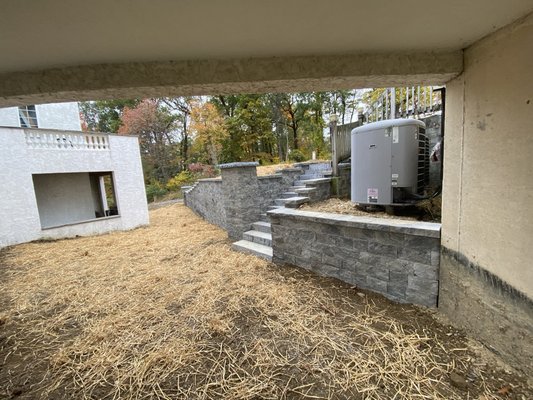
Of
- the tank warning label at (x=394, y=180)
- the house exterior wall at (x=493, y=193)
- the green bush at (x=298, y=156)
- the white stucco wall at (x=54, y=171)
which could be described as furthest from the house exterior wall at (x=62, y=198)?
the house exterior wall at (x=493, y=193)

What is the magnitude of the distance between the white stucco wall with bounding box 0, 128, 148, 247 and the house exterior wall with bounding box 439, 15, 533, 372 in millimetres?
8807

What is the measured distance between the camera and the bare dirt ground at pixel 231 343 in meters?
1.58

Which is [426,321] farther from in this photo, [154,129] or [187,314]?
[154,129]

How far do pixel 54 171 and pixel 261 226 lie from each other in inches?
257

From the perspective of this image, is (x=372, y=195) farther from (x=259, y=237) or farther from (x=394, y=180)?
(x=259, y=237)

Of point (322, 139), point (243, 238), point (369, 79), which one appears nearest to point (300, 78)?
point (369, 79)

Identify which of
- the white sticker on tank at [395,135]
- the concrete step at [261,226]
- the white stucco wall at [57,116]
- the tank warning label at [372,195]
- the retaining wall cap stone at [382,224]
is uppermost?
the white stucco wall at [57,116]

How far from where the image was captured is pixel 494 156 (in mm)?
1525

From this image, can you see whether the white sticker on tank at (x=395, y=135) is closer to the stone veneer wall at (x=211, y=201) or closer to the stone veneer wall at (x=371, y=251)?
the stone veneer wall at (x=371, y=251)

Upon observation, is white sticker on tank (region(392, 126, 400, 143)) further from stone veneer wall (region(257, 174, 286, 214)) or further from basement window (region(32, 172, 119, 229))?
basement window (region(32, 172, 119, 229))

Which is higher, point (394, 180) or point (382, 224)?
point (394, 180)

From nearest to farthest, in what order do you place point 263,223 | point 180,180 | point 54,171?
point 263,223 < point 54,171 < point 180,180

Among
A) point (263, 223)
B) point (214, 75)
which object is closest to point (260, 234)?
point (263, 223)

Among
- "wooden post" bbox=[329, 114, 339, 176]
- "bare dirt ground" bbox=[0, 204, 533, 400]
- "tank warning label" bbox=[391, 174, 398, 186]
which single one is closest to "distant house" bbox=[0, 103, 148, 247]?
"bare dirt ground" bbox=[0, 204, 533, 400]
